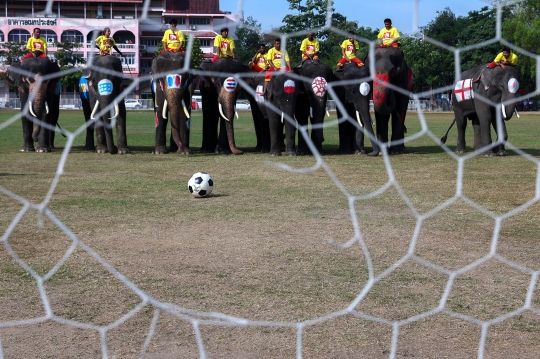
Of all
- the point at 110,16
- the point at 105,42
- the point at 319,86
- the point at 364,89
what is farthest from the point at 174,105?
the point at 110,16

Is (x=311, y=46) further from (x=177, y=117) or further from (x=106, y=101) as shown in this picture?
(x=177, y=117)

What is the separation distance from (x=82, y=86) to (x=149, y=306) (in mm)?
9825

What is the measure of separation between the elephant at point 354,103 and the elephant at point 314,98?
30 cm

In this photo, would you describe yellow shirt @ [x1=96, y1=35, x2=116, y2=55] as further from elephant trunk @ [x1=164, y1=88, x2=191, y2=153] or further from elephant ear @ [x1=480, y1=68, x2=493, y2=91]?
elephant ear @ [x1=480, y1=68, x2=493, y2=91]

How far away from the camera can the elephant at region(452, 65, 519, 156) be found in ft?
31.7

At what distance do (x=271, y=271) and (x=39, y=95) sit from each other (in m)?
3.88

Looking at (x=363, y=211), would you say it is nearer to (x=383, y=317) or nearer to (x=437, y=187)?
(x=437, y=187)

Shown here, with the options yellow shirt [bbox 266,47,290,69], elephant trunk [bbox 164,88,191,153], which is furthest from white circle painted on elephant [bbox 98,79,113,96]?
yellow shirt [bbox 266,47,290,69]

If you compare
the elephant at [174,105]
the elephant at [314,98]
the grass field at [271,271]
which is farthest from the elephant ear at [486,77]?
the elephant at [174,105]

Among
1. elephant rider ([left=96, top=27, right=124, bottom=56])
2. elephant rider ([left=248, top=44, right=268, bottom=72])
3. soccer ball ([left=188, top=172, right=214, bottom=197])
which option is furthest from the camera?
elephant rider ([left=248, top=44, right=268, bottom=72])

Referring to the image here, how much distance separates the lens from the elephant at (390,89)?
10498mm

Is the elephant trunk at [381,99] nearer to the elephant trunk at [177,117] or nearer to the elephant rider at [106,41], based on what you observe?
the elephant trunk at [177,117]

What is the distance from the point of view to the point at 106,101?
10.2 metres

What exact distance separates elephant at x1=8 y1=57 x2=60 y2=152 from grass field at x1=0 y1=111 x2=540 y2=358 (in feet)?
2.54
